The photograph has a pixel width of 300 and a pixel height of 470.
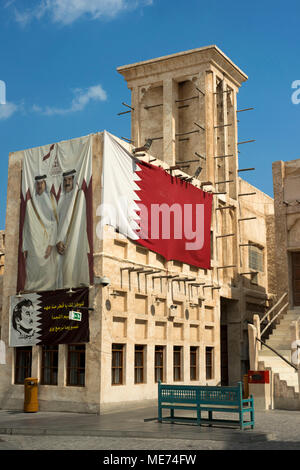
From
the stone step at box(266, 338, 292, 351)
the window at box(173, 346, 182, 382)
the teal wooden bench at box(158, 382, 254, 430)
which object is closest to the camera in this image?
the teal wooden bench at box(158, 382, 254, 430)

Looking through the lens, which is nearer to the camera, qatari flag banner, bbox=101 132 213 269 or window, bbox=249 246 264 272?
qatari flag banner, bbox=101 132 213 269

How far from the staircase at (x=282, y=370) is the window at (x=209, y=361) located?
2.69 m

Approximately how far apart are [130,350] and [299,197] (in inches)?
551

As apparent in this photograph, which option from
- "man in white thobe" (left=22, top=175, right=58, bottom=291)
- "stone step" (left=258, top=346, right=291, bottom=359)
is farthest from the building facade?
"stone step" (left=258, top=346, right=291, bottom=359)

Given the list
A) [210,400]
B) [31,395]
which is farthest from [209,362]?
[210,400]

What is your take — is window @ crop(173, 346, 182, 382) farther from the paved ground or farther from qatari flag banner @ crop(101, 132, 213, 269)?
the paved ground

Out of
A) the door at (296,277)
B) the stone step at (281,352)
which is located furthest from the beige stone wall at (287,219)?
the stone step at (281,352)

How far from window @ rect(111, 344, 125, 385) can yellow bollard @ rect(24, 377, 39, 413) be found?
275 cm

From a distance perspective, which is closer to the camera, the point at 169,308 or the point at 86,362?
the point at 86,362

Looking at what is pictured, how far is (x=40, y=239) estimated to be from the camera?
74.7 ft

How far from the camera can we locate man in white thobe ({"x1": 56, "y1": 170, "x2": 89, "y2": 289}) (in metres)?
21.4

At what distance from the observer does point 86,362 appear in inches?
807
